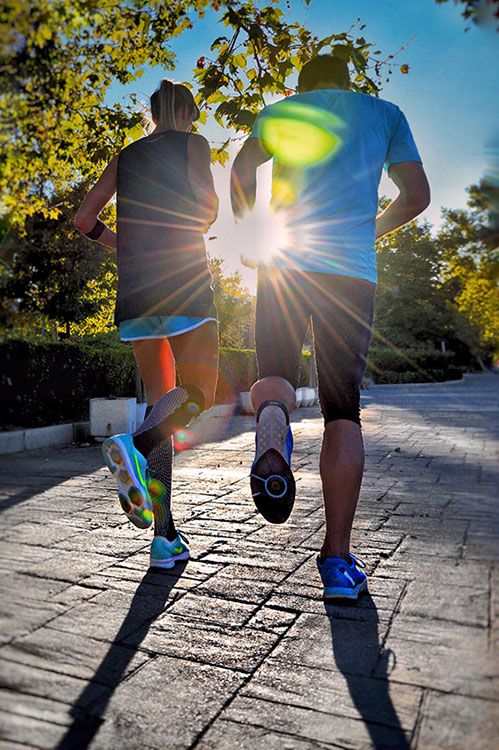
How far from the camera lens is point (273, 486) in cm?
218

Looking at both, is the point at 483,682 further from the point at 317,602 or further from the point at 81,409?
the point at 81,409

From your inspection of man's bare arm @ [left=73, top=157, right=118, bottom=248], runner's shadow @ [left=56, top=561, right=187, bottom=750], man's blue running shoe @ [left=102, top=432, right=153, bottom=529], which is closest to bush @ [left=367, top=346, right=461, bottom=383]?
man's bare arm @ [left=73, top=157, right=118, bottom=248]

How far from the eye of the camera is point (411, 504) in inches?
172

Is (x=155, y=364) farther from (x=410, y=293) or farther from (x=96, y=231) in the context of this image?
(x=410, y=293)

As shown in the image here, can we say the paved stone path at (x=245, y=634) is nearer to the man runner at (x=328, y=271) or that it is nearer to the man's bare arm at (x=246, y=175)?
the man runner at (x=328, y=271)

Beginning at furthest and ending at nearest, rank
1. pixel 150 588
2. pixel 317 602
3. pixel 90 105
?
1. pixel 90 105
2. pixel 150 588
3. pixel 317 602

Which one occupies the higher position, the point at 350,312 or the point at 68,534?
the point at 350,312

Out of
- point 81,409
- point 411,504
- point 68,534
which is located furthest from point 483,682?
point 81,409

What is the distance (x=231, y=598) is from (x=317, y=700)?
82cm

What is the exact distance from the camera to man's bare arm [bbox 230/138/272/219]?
8.50 feet

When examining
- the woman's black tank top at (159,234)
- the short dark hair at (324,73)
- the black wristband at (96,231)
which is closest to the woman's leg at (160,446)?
the woman's black tank top at (159,234)

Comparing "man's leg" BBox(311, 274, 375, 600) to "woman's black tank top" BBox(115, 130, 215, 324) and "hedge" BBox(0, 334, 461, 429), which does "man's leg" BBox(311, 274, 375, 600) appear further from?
"hedge" BBox(0, 334, 461, 429)

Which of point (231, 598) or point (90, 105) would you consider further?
point (90, 105)

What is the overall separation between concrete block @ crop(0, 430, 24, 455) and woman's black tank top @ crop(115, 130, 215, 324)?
4705 millimetres
